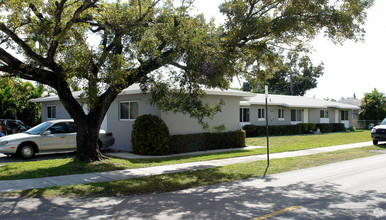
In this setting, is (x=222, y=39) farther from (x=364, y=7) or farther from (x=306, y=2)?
(x=364, y=7)

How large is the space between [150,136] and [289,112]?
910 inches

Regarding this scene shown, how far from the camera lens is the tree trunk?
12.4 meters

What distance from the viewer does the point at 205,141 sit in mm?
17391

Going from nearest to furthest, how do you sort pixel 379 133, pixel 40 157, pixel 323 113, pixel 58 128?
pixel 40 157 → pixel 58 128 → pixel 379 133 → pixel 323 113

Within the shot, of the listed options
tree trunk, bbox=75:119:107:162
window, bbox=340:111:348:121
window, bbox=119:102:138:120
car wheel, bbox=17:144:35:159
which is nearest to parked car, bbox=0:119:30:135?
window, bbox=119:102:138:120

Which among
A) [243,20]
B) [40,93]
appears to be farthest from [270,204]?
[40,93]

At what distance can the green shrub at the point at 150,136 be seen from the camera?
Result: 49.1 ft

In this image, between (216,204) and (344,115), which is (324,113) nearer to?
(344,115)

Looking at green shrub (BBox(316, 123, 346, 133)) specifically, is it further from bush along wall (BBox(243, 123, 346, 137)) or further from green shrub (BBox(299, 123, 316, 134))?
green shrub (BBox(299, 123, 316, 134))

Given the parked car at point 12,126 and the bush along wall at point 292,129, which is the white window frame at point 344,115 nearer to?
the bush along wall at point 292,129

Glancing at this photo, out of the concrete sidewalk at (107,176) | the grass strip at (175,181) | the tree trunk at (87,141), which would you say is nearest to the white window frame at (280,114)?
the grass strip at (175,181)

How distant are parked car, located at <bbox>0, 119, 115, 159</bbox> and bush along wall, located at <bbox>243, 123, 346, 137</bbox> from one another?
16819 mm

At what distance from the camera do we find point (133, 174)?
10.7m

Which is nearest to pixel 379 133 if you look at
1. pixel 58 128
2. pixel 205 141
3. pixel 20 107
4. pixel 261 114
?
pixel 205 141
